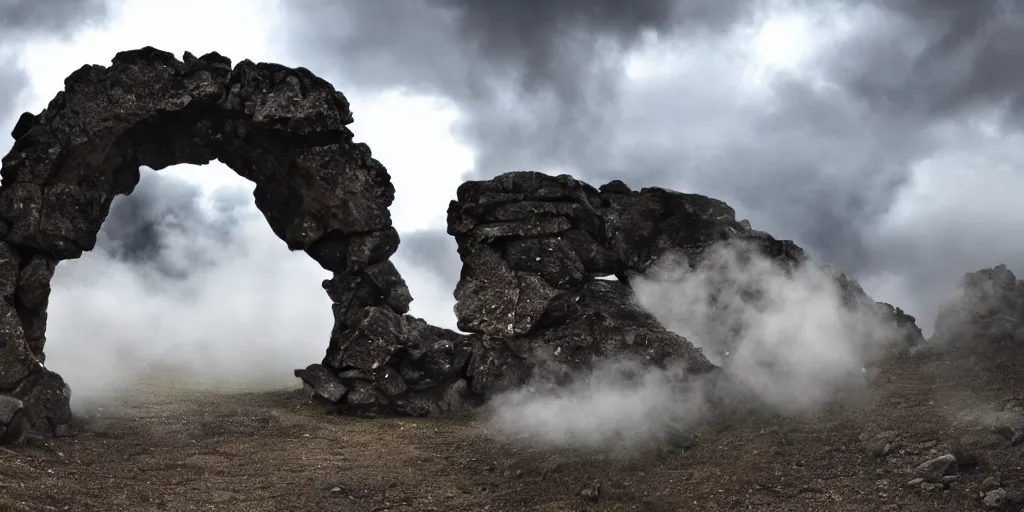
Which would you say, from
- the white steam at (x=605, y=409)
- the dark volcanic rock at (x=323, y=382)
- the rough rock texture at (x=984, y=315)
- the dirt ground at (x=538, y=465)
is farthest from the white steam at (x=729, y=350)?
the dark volcanic rock at (x=323, y=382)

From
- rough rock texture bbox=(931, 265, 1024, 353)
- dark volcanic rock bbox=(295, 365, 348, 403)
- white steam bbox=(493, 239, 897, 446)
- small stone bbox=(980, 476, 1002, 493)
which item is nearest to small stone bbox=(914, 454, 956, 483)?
small stone bbox=(980, 476, 1002, 493)

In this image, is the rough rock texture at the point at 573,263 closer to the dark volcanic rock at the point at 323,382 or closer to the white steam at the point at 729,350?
the white steam at the point at 729,350

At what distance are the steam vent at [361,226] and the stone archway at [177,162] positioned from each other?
0.05 m

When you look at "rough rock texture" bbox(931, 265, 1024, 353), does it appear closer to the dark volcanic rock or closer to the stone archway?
the stone archway

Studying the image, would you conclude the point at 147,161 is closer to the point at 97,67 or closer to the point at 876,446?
the point at 97,67

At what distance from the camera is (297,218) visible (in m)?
28.8

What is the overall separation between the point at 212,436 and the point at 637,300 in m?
15.2

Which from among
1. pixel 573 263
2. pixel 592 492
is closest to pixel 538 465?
pixel 592 492

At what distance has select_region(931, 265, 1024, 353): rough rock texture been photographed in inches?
882

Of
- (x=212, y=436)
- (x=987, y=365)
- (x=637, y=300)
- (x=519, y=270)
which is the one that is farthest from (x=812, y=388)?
(x=212, y=436)

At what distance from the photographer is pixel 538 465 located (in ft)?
Answer: 62.7

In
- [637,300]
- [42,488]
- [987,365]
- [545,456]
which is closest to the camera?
[42,488]

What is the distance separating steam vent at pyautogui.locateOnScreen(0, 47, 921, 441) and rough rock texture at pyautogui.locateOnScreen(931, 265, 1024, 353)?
108 inches

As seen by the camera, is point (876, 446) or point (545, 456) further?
point (545, 456)
